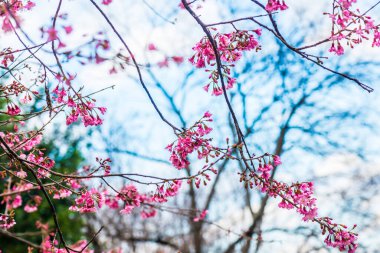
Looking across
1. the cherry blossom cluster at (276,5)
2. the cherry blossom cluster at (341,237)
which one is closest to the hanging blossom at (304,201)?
the cherry blossom cluster at (341,237)

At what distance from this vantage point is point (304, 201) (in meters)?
2.88

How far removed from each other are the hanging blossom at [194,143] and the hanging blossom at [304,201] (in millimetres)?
276

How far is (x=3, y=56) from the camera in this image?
10.3 ft

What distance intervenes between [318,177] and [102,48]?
9.65m

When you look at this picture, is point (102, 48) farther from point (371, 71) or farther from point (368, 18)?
point (371, 71)

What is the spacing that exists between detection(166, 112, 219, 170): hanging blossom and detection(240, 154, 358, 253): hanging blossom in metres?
0.28

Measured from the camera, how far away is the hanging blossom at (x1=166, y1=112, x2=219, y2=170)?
9.63ft

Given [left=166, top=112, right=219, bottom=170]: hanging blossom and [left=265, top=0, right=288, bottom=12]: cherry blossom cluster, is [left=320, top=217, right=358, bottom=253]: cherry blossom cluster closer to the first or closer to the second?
[left=166, top=112, right=219, bottom=170]: hanging blossom

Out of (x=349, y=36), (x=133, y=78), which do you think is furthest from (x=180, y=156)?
(x=133, y=78)

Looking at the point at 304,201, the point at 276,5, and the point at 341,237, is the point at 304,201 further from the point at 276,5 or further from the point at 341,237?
the point at 276,5

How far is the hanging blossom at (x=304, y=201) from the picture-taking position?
109 inches

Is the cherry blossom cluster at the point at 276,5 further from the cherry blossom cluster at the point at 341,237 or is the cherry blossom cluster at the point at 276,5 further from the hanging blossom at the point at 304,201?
the cherry blossom cluster at the point at 341,237

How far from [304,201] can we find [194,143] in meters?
0.78

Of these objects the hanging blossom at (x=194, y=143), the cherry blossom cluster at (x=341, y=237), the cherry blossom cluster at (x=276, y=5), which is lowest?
the cherry blossom cluster at (x=341, y=237)
